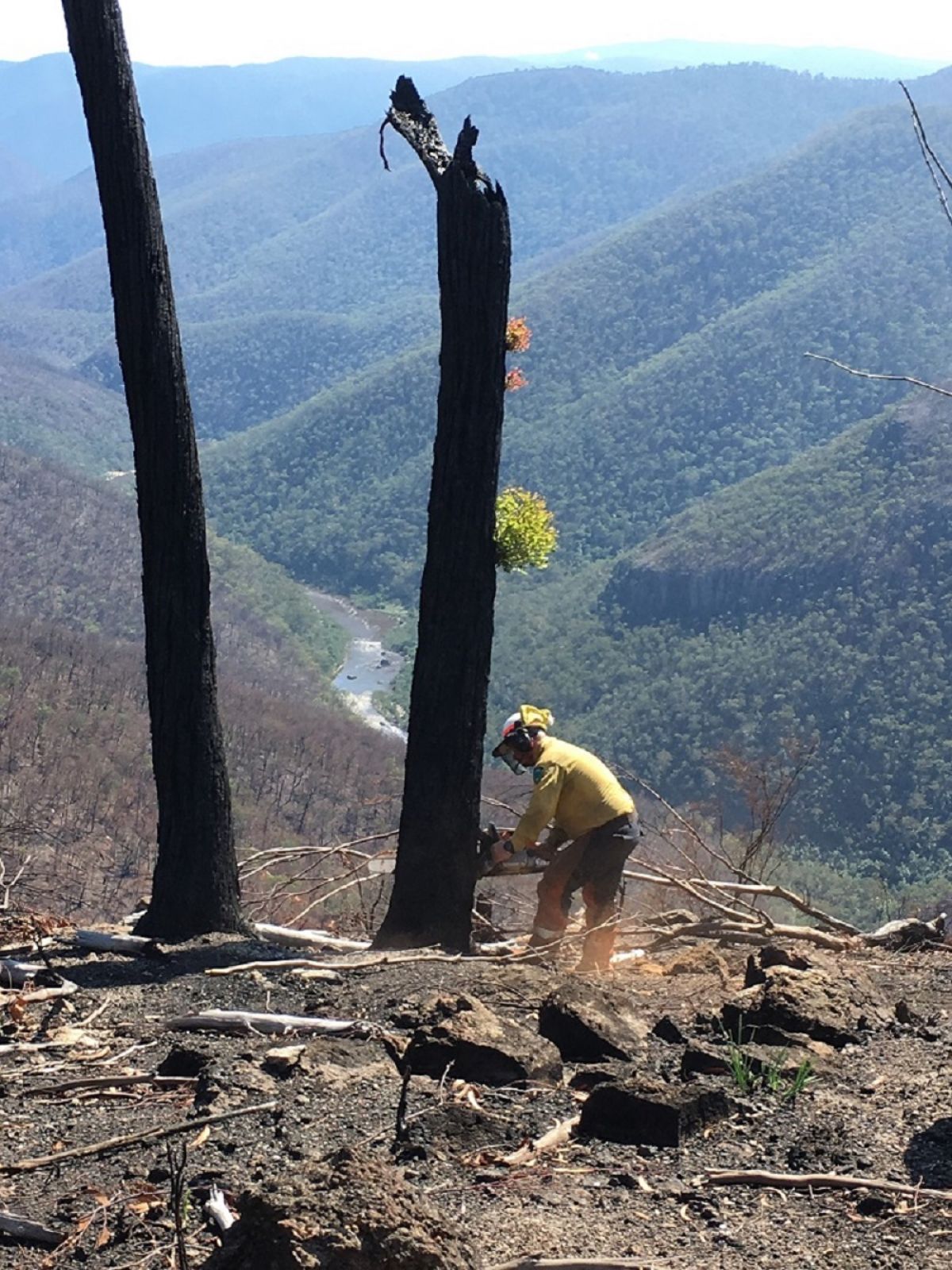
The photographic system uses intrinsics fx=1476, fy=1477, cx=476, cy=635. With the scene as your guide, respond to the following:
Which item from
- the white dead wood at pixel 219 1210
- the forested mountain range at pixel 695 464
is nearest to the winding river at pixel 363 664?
the forested mountain range at pixel 695 464

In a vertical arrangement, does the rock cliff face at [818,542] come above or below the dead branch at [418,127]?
below

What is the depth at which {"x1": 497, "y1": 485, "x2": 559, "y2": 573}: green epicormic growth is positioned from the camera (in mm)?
6965

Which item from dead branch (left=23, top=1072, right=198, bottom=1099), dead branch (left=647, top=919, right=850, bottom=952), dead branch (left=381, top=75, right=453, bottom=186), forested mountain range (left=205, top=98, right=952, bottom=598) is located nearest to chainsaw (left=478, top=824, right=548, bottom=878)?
dead branch (left=647, top=919, right=850, bottom=952)

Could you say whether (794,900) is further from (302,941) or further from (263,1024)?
(263,1024)

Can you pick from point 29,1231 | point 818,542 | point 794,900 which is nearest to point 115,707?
point 818,542

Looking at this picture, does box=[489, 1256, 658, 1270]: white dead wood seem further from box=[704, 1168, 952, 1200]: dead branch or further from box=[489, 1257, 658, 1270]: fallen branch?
box=[704, 1168, 952, 1200]: dead branch

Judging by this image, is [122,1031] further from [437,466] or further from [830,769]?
[830,769]

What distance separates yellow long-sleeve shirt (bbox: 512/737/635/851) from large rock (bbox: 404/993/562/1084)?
2.89 m

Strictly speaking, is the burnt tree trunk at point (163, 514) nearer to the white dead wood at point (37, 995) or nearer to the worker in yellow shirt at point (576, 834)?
the white dead wood at point (37, 995)

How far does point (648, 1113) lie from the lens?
4016 millimetres

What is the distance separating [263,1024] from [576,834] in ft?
9.99

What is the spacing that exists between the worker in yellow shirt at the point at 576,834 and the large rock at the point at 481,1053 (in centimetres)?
292

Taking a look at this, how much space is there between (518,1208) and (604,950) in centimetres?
Result: 435

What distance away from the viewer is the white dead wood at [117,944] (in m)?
6.51
